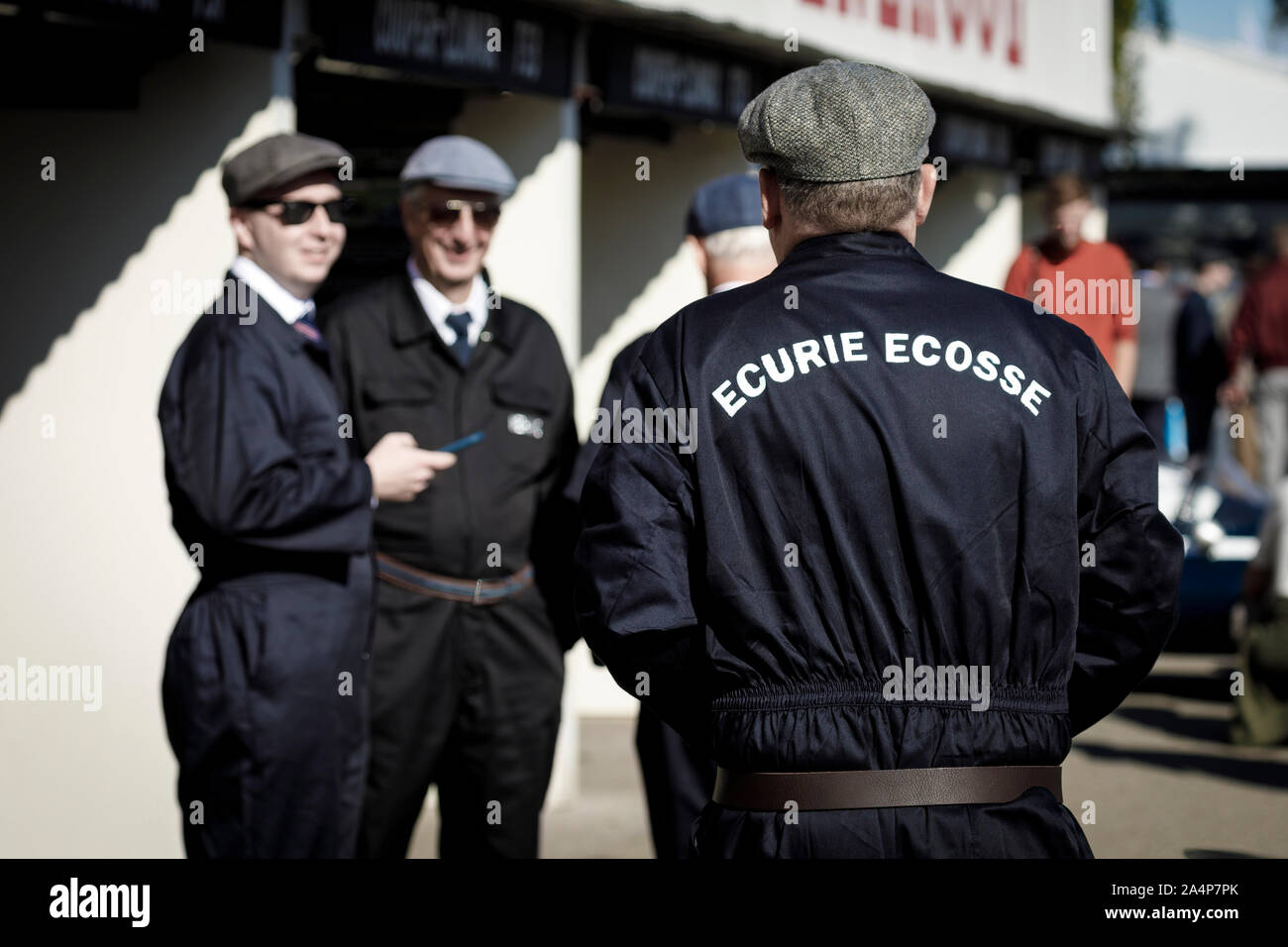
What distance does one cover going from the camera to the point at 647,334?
4000 millimetres

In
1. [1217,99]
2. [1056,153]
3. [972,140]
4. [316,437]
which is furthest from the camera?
[1217,99]

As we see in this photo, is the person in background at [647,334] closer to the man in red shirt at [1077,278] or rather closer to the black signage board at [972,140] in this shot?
the man in red shirt at [1077,278]

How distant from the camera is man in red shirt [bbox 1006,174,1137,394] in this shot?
8.01m

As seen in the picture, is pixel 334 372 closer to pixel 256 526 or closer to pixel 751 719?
pixel 256 526

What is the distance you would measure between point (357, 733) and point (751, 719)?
5.64ft

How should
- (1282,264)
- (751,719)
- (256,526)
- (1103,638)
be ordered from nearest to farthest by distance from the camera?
(751,719) < (1103,638) < (256,526) < (1282,264)

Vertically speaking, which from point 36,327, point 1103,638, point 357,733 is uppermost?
point 36,327

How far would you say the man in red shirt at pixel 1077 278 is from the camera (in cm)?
801

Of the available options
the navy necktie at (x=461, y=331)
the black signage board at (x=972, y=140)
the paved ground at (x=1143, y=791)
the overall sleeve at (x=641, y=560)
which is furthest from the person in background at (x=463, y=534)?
the black signage board at (x=972, y=140)

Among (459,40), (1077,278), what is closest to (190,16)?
(459,40)

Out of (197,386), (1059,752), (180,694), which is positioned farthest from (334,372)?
(1059,752)

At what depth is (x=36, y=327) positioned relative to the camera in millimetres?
5285

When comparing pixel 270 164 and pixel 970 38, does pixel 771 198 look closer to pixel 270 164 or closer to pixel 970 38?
pixel 270 164

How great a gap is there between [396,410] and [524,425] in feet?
1.18
